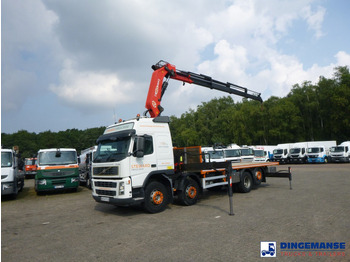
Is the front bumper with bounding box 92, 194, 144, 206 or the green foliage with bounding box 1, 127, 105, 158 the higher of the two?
the green foliage with bounding box 1, 127, 105, 158

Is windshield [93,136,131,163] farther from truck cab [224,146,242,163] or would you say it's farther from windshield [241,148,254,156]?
windshield [241,148,254,156]

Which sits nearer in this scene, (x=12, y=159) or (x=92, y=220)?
(x=92, y=220)

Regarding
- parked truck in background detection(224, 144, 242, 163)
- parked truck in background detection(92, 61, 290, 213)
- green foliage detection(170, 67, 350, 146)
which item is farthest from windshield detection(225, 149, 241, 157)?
green foliage detection(170, 67, 350, 146)

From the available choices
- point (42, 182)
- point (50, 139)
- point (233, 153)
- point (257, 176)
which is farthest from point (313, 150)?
point (50, 139)

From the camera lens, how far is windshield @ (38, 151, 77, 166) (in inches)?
500

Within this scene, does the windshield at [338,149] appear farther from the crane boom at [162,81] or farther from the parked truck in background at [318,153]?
the crane boom at [162,81]

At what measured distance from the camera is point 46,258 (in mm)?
4680

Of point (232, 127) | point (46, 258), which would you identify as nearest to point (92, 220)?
point (46, 258)

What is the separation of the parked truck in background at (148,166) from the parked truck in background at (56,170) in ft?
17.9

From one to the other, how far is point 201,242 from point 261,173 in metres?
7.89

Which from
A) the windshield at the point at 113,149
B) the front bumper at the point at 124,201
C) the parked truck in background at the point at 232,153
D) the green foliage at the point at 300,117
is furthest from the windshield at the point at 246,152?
the green foliage at the point at 300,117

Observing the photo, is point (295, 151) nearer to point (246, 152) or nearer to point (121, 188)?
point (246, 152)

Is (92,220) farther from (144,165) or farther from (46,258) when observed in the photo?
(46,258)

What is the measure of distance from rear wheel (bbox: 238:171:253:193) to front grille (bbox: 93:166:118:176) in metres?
5.77
